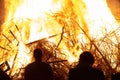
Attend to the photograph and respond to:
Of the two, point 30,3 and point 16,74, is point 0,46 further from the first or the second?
point 30,3

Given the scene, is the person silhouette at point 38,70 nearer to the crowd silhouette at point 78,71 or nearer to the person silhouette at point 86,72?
the crowd silhouette at point 78,71

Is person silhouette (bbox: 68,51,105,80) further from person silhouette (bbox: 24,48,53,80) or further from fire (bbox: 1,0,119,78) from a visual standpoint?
fire (bbox: 1,0,119,78)

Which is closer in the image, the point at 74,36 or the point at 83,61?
the point at 83,61

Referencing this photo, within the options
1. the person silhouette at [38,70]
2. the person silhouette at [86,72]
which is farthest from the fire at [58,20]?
the person silhouette at [86,72]

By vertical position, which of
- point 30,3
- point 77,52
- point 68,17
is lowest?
point 77,52

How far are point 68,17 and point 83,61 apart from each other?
12.8 ft

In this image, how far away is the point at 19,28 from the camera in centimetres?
1044

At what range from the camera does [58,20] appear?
1064cm

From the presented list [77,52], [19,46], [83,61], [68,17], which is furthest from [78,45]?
[83,61]

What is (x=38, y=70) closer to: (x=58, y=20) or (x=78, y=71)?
(x=78, y=71)

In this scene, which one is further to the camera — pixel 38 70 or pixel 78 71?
pixel 38 70

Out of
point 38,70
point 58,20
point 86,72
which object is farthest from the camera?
point 58,20

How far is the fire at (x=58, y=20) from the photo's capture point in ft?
33.9

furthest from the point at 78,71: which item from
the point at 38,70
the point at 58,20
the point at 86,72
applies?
the point at 58,20
